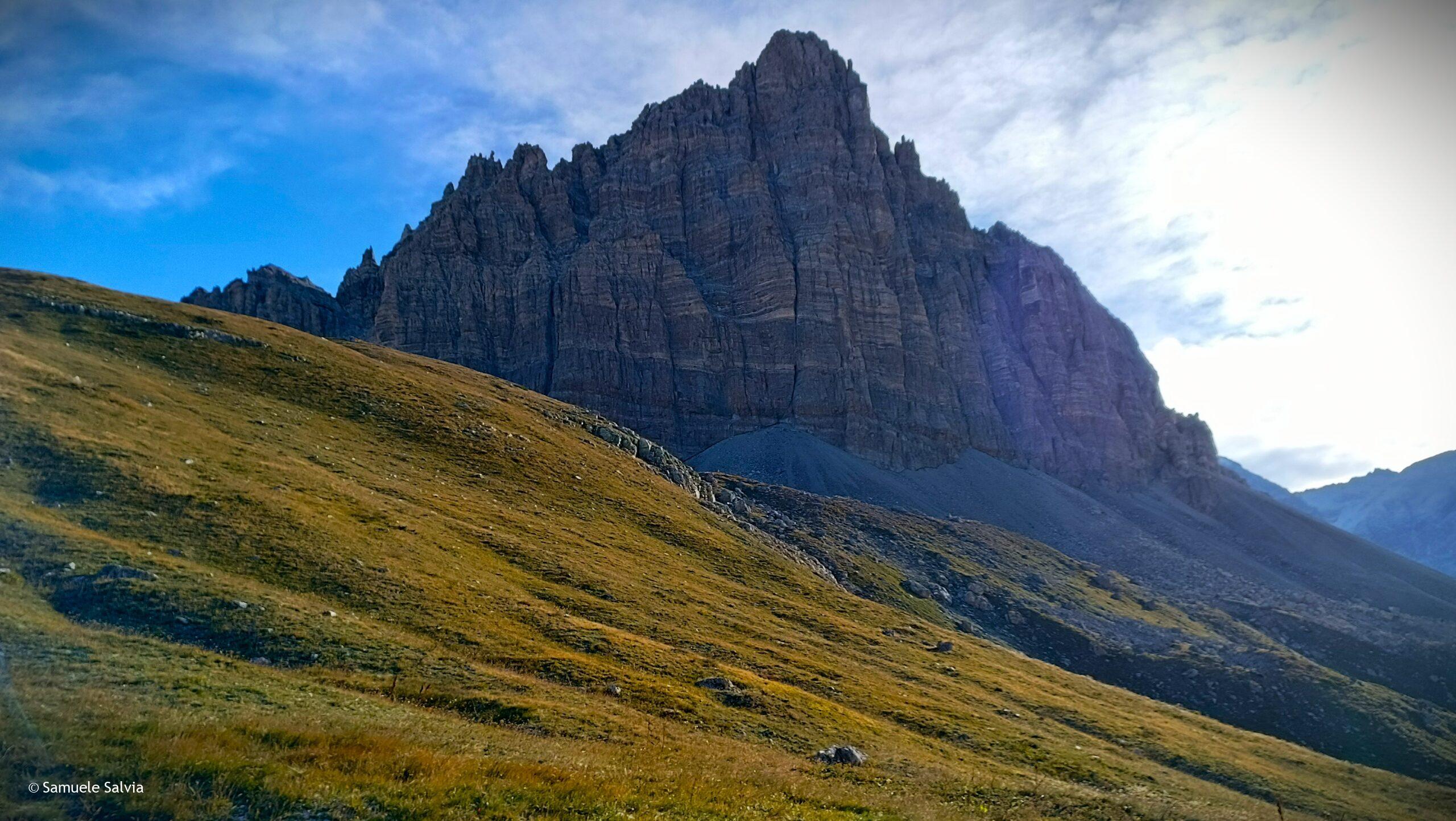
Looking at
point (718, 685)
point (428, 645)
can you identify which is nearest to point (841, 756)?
point (718, 685)

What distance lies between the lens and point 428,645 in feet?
103

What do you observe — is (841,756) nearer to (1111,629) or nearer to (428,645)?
(428,645)

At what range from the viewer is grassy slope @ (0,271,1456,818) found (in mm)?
Answer: 16969

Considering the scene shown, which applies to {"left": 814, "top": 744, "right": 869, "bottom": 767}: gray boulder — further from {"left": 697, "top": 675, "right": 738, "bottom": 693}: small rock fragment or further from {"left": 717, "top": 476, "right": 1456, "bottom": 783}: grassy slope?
{"left": 717, "top": 476, "right": 1456, "bottom": 783}: grassy slope

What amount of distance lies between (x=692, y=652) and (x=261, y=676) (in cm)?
2432

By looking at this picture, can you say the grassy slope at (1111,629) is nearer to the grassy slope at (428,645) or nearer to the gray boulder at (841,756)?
the grassy slope at (428,645)

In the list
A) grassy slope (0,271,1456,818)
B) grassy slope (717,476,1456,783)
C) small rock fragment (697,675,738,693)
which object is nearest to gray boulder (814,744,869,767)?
grassy slope (0,271,1456,818)

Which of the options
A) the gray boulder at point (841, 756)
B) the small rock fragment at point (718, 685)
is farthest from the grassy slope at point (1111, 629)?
the gray boulder at point (841, 756)

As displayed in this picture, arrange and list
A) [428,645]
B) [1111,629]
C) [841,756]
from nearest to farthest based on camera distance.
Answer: [841,756], [428,645], [1111,629]

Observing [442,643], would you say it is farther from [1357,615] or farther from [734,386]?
[1357,615]

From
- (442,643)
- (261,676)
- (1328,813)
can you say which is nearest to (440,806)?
(261,676)

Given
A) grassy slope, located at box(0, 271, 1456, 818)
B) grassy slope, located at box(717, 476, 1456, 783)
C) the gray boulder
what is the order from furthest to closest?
grassy slope, located at box(717, 476, 1456, 783)
the gray boulder
grassy slope, located at box(0, 271, 1456, 818)

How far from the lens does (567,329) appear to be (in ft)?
596

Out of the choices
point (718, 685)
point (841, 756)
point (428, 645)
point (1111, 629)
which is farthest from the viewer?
point (1111, 629)
